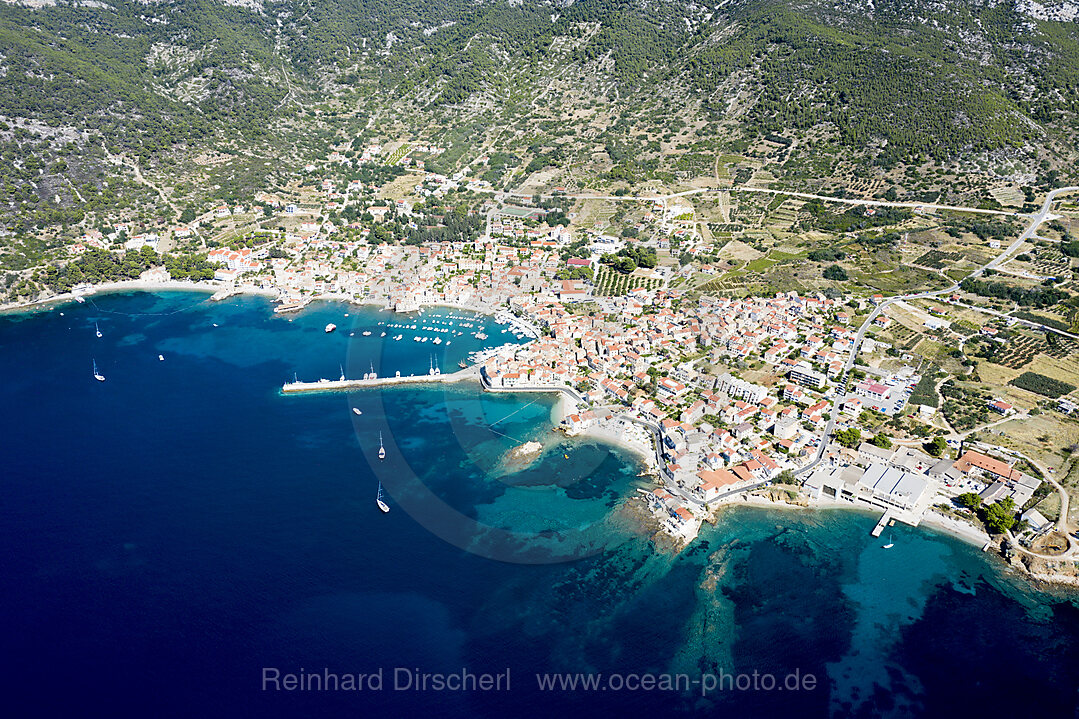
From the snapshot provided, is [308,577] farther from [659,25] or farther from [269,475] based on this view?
[659,25]

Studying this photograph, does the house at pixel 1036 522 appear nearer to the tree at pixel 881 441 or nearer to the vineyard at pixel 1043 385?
the tree at pixel 881 441

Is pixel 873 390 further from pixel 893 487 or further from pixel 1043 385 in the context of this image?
pixel 1043 385

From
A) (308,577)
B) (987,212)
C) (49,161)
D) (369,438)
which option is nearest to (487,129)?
(49,161)

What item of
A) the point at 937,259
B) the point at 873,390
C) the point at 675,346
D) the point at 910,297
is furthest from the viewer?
the point at 937,259

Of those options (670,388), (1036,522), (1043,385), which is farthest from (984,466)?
(670,388)

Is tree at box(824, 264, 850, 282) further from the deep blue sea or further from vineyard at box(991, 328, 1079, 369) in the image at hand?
the deep blue sea

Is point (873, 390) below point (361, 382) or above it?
above
